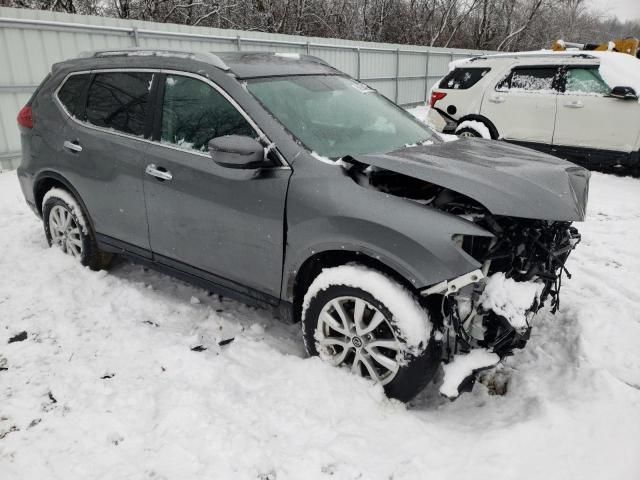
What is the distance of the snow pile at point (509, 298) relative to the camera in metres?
2.32

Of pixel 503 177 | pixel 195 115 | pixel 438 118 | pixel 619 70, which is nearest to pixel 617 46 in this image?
pixel 619 70

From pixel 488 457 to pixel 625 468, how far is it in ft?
1.86

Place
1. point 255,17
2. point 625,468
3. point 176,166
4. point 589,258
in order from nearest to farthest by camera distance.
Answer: point 625,468, point 176,166, point 589,258, point 255,17

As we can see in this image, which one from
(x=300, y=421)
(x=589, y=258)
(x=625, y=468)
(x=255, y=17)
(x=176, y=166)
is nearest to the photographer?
(x=625, y=468)

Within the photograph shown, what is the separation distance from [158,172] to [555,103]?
665cm

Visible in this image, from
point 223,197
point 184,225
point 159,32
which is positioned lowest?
point 184,225

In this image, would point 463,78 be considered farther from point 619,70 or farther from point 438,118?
Answer: point 619,70

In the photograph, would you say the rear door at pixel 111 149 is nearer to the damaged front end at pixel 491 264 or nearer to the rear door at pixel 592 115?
the damaged front end at pixel 491 264

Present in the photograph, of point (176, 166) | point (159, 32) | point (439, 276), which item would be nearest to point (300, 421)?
point (439, 276)

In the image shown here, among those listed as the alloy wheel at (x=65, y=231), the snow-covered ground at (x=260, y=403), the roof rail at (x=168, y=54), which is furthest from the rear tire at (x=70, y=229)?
the roof rail at (x=168, y=54)

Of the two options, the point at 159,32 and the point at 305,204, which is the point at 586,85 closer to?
the point at 305,204

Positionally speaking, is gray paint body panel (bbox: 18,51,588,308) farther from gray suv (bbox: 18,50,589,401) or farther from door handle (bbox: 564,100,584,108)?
door handle (bbox: 564,100,584,108)

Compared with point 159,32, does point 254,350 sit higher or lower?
lower

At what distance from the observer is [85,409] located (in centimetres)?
250
